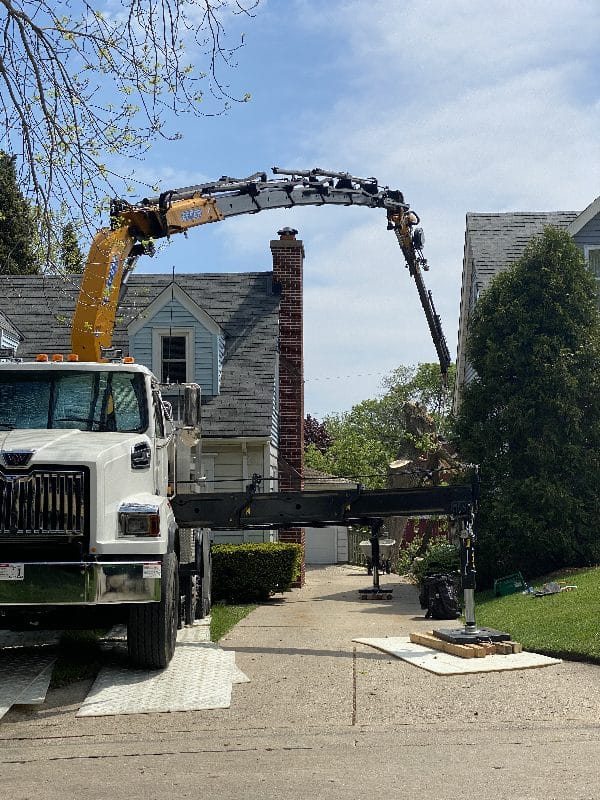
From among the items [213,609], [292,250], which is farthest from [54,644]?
[292,250]

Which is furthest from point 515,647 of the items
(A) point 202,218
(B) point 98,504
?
(A) point 202,218

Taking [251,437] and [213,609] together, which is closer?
[213,609]

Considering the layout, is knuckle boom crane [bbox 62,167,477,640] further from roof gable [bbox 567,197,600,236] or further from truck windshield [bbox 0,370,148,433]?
roof gable [bbox 567,197,600,236]

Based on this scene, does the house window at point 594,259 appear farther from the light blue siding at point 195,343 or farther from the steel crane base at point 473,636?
the steel crane base at point 473,636

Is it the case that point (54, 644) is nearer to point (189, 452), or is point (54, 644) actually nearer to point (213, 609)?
point (189, 452)

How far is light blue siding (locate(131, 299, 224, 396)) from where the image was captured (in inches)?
890

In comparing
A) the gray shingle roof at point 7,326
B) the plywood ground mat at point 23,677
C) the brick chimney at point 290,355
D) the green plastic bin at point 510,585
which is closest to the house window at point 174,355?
the brick chimney at point 290,355

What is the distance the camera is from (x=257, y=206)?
73.0 feet

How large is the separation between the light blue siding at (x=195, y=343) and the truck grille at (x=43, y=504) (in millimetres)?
13242

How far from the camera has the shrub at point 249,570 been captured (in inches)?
772

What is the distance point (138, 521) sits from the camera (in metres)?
9.50

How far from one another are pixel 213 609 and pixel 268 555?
2.21 metres

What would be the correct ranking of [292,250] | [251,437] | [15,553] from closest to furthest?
[15,553]
[251,437]
[292,250]

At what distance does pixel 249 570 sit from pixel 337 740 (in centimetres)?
1236
